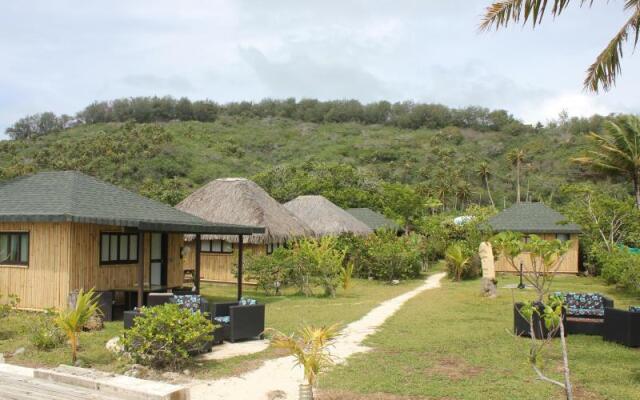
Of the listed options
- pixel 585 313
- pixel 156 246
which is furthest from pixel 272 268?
pixel 585 313

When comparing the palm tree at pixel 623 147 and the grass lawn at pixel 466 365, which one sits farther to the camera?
the palm tree at pixel 623 147

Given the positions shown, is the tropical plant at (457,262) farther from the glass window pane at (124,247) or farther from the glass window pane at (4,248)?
the glass window pane at (4,248)

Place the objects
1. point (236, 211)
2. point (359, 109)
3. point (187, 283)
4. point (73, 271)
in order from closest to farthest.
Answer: point (73, 271), point (187, 283), point (236, 211), point (359, 109)

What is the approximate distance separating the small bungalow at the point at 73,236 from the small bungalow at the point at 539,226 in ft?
49.0

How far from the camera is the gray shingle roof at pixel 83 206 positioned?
44.9ft

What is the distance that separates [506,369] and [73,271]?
9.81 meters

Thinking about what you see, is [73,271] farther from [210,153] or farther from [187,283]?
[210,153]

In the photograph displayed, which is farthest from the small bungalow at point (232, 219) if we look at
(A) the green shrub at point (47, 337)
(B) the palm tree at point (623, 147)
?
(B) the palm tree at point (623, 147)

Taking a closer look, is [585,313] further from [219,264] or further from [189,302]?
[219,264]

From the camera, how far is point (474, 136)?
8425cm

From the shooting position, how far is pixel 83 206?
14.5 meters

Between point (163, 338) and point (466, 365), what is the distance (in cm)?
445

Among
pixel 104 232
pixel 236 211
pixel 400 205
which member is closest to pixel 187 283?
pixel 236 211

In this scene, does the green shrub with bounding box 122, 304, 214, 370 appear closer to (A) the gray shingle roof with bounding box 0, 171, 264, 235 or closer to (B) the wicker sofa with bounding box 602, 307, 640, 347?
(A) the gray shingle roof with bounding box 0, 171, 264, 235
